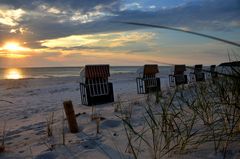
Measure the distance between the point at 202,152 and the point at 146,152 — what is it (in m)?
0.46

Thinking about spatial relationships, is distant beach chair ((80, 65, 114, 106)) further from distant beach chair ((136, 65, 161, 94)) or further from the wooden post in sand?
the wooden post in sand

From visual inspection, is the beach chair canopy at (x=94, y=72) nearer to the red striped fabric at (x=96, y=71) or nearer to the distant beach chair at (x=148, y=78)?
the red striped fabric at (x=96, y=71)

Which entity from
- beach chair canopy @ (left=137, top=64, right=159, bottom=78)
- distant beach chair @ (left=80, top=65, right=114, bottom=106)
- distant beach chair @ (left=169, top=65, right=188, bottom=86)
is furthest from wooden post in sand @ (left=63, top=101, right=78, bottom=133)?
distant beach chair @ (left=169, top=65, right=188, bottom=86)

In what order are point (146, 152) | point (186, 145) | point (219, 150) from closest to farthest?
point (219, 150), point (186, 145), point (146, 152)

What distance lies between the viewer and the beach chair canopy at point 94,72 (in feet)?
29.5

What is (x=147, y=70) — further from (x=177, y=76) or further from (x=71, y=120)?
(x=71, y=120)

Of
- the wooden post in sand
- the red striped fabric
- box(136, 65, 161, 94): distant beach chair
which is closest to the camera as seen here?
the wooden post in sand

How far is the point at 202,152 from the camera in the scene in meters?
2.00

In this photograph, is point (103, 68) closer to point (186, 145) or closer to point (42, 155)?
point (42, 155)

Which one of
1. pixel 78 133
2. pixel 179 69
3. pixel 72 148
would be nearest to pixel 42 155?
pixel 72 148

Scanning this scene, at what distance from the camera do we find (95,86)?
30.7 feet

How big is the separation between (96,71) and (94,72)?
8cm

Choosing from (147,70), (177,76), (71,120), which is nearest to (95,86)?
(147,70)

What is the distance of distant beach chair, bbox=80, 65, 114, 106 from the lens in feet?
29.5
